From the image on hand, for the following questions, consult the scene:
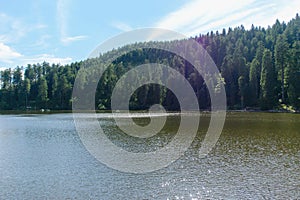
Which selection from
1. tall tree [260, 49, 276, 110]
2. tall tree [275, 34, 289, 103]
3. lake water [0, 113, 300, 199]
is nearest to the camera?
lake water [0, 113, 300, 199]

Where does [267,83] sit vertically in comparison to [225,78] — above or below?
below

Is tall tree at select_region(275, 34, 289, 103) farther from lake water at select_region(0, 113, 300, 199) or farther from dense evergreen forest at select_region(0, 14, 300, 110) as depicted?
lake water at select_region(0, 113, 300, 199)

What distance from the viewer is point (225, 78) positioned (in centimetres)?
11331

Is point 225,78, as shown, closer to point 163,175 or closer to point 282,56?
point 282,56

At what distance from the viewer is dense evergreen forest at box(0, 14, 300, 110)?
92.4m

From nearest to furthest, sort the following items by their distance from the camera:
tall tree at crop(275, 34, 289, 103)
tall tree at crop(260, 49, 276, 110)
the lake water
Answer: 1. the lake water
2. tall tree at crop(260, 49, 276, 110)
3. tall tree at crop(275, 34, 289, 103)

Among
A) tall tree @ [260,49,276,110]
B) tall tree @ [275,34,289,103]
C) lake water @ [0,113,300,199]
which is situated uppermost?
tall tree @ [275,34,289,103]

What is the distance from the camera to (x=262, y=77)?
311ft

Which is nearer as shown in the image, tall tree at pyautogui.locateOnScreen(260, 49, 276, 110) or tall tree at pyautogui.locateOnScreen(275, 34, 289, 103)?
tall tree at pyautogui.locateOnScreen(260, 49, 276, 110)

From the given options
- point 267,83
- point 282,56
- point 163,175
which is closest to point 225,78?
point 267,83

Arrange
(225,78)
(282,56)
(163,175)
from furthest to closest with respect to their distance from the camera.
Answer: (225,78) < (282,56) < (163,175)

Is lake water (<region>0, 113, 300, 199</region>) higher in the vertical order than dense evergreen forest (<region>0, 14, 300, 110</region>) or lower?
lower

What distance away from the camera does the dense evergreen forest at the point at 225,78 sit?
9244 cm

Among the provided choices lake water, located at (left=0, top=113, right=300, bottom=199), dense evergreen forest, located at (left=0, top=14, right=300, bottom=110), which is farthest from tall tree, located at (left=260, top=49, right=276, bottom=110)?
lake water, located at (left=0, top=113, right=300, bottom=199)
